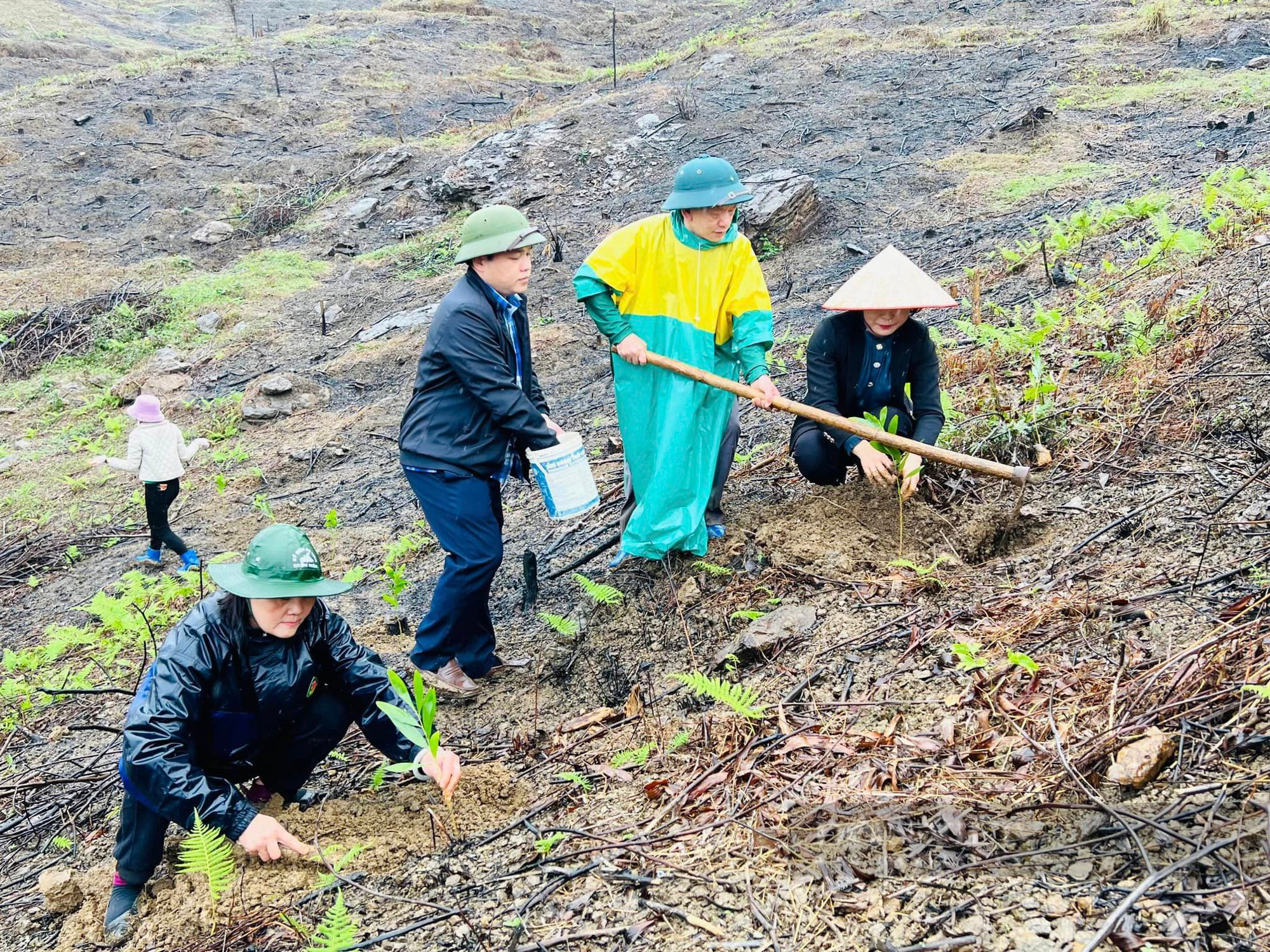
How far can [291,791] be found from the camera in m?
3.16

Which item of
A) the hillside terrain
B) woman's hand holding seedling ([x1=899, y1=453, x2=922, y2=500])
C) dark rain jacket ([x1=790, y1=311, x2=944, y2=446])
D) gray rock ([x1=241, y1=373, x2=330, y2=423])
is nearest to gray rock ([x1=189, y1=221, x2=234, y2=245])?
the hillside terrain

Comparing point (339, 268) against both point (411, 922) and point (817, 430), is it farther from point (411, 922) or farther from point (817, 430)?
point (411, 922)

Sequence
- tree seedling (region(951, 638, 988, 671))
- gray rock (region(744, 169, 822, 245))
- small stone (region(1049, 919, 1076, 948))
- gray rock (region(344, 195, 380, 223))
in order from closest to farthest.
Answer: small stone (region(1049, 919, 1076, 948)) < tree seedling (region(951, 638, 988, 671)) < gray rock (region(744, 169, 822, 245)) < gray rock (region(344, 195, 380, 223))

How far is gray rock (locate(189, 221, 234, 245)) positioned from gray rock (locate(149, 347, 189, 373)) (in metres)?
4.14

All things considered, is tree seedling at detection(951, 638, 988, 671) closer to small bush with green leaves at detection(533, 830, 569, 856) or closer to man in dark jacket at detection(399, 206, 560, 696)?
small bush with green leaves at detection(533, 830, 569, 856)

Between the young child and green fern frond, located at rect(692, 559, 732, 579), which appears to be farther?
the young child

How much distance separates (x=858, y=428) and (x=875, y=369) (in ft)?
1.30

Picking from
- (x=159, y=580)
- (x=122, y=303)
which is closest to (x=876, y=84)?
(x=122, y=303)

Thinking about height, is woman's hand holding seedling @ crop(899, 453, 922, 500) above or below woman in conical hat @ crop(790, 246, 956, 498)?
below

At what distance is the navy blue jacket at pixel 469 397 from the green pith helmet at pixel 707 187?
0.78m

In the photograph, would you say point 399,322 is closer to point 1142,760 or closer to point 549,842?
point 549,842

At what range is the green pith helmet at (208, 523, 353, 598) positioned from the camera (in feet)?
8.86

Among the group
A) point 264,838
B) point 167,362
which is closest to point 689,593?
point 264,838

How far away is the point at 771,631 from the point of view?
345 cm
